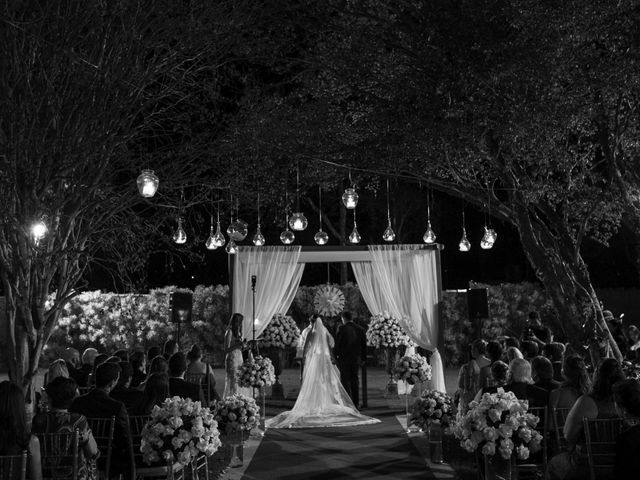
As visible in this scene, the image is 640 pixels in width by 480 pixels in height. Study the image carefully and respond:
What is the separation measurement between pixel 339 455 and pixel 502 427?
13.4 feet

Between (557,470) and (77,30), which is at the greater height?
(77,30)

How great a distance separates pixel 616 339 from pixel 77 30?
10819 mm

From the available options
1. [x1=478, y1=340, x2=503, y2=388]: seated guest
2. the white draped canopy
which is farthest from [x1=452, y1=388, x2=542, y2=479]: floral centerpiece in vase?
the white draped canopy

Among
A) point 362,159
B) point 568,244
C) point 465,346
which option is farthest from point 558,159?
point 465,346

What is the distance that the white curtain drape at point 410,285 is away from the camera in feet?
47.3

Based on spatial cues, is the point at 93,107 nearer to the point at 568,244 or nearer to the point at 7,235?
the point at 7,235

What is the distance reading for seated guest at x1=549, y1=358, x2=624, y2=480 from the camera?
5.36 m

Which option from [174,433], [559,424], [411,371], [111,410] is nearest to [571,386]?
[559,424]

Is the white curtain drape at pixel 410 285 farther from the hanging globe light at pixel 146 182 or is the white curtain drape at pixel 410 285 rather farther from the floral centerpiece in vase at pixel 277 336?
the hanging globe light at pixel 146 182

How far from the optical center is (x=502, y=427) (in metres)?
5.79

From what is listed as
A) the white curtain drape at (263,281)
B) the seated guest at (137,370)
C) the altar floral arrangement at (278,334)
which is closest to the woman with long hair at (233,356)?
the white curtain drape at (263,281)

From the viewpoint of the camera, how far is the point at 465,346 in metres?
22.3

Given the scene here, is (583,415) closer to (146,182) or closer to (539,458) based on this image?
(539,458)

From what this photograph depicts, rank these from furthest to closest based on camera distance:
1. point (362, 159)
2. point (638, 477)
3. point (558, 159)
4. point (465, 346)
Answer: point (465, 346) → point (362, 159) → point (558, 159) → point (638, 477)
